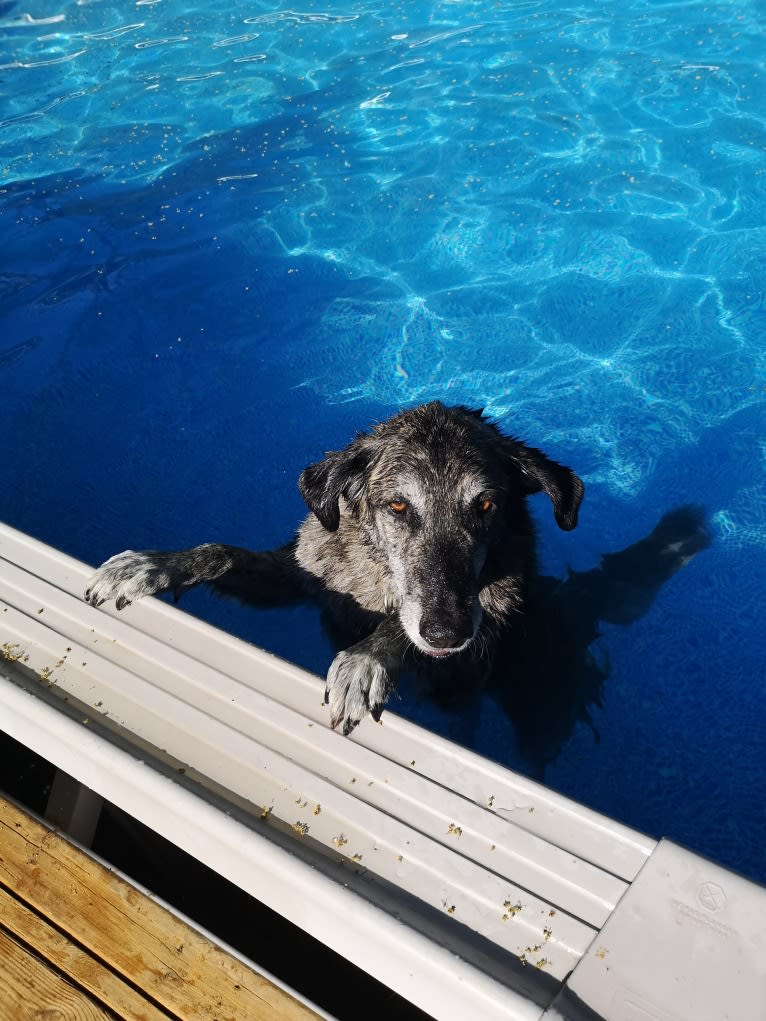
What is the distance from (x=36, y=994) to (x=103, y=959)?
223 millimetres

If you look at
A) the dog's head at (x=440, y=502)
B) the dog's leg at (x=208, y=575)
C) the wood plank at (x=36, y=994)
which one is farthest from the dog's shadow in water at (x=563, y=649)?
the wood plank at (x=36, y=994)

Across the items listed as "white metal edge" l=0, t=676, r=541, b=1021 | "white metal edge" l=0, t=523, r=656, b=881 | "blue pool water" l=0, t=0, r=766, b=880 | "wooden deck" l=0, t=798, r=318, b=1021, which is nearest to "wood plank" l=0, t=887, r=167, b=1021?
"wooden deck" l=0, t=798, r=318, b=1021

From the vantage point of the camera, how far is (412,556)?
12.5 ft

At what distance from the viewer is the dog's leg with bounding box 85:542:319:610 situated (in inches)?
141

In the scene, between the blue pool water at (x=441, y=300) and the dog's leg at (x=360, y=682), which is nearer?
the dog's leg at (x=360, y=682)

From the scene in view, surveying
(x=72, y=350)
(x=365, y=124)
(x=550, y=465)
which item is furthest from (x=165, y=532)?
(x=365, y=124)

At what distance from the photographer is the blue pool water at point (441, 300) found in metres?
5.38

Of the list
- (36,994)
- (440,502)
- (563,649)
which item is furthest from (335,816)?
(563,649)

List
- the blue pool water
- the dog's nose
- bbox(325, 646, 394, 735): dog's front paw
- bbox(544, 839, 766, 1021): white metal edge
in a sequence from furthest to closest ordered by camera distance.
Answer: the blue pool water → the dog's nose → bbox(325, 646, 394, 735): dog's front paw → bbox(544, 839, 766, 1021): white metal edge

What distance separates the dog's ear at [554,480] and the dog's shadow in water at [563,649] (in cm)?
76

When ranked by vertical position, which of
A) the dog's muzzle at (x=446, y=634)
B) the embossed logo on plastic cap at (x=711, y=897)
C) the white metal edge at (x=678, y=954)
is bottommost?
the dog's muzzle at (x=446, y=634)

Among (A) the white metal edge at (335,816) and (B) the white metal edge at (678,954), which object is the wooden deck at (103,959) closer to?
(A) the white metal edge at (335,816)

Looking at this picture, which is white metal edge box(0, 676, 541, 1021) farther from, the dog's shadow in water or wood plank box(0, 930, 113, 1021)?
the dog's shadow in water

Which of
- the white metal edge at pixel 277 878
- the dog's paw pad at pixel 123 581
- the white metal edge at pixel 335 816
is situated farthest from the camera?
the dog's paw pad at pixel 123 581
